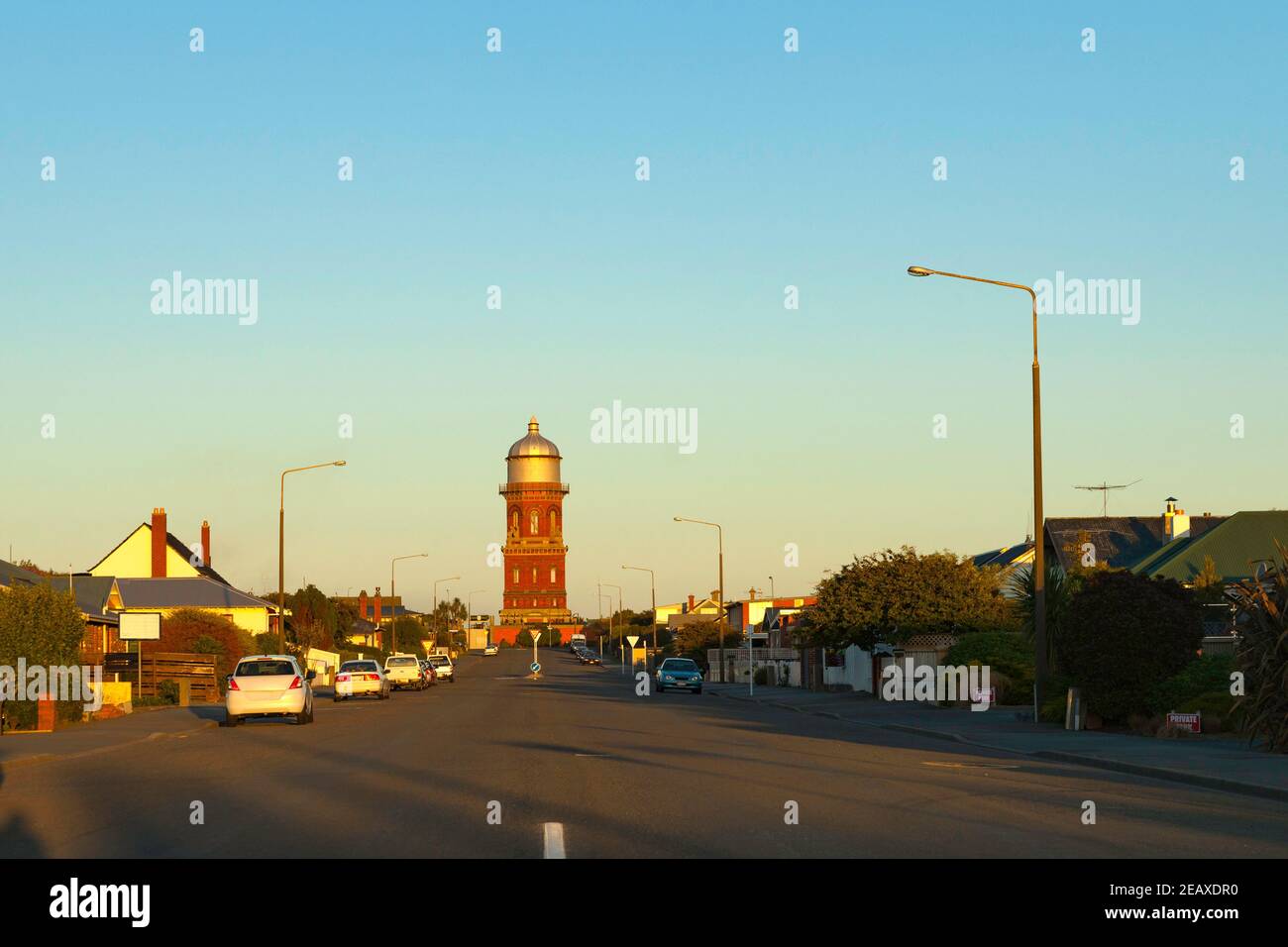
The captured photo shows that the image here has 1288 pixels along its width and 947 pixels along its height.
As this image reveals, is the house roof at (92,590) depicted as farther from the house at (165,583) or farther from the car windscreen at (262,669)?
the car windscreen at (262,669)

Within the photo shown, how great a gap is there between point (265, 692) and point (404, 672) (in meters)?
31.4

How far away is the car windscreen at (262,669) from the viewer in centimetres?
3541

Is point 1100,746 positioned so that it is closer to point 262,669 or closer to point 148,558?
point 262,669

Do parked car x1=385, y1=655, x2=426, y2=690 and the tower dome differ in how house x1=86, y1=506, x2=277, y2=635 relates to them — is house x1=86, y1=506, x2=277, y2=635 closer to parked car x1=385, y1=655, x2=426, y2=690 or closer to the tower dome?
parked car x1=385, y1=655, x2=426, y2=690

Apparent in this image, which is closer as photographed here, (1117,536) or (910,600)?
(910,600)

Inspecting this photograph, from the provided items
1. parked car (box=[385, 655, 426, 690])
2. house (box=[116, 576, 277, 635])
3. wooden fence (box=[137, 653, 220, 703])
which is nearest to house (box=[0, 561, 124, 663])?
wooden fence (box=[137, 653, 220, 703])

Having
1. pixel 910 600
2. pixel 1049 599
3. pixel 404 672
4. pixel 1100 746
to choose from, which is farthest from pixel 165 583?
pixel 1100 746

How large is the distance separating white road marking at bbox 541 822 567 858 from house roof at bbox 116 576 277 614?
68.2 m

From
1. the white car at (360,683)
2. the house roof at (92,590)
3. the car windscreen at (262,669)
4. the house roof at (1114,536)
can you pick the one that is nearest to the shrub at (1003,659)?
the house roof at (1114,536)

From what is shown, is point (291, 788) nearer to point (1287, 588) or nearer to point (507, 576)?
point (1287, 588)

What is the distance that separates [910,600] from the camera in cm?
4884

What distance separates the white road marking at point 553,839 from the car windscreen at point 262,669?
22.6 m

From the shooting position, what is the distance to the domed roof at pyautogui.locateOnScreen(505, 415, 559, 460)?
571 ft
